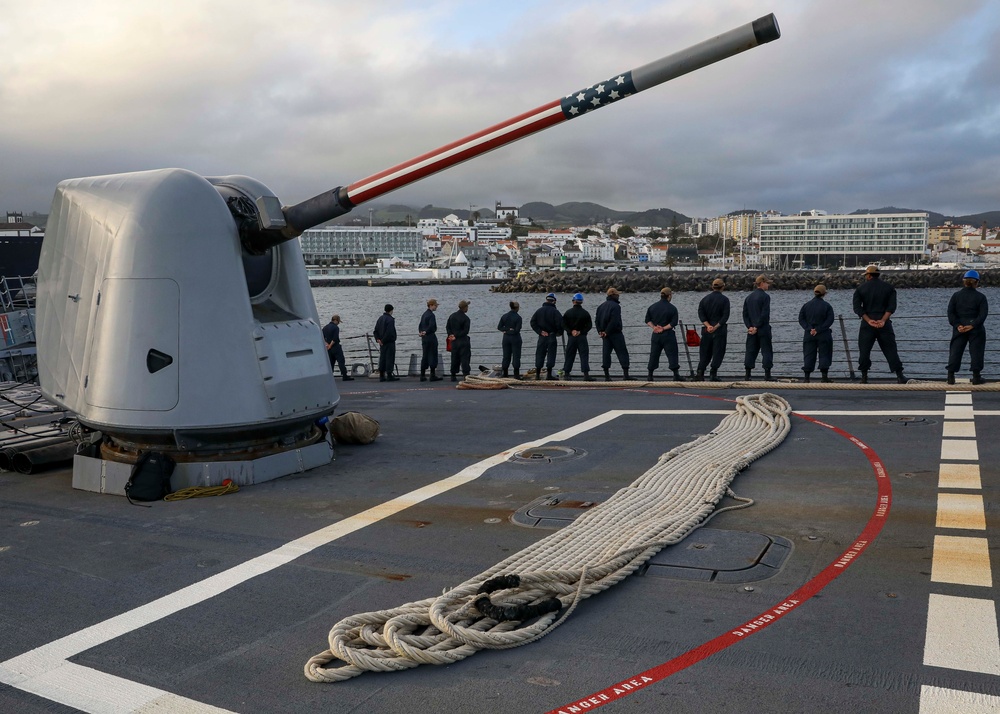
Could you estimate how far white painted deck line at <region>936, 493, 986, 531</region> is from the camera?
4.55 m

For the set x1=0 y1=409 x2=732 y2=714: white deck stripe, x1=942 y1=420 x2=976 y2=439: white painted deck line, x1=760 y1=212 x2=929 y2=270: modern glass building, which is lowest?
x1=0 y1=409 x2=732 y2=714: white deck stripe

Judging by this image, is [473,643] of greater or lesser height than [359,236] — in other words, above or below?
below

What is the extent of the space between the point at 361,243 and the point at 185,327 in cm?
13874

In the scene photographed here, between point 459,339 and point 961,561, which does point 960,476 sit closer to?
point 961,561

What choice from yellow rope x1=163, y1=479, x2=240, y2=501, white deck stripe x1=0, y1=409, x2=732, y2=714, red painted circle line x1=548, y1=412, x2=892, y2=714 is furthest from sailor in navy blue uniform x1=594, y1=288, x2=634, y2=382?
red painted circle line x1=548, y1=412, x2=892, y2=714

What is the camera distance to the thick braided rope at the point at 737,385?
9.85 metres

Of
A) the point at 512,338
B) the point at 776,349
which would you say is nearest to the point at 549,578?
the point at 512,338

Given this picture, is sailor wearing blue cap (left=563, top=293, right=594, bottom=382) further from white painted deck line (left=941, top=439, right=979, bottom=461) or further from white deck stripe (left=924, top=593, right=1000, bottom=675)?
white deck stripe (left=924, top=593, right=1000, bottom=675)

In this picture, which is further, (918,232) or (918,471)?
(918,232)

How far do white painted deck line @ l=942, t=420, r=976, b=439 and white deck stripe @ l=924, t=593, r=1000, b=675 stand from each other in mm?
3921

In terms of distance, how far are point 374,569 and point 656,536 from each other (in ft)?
5.03

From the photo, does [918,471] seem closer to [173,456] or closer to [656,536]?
[656,536]

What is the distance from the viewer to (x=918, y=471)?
A: 5.81 m

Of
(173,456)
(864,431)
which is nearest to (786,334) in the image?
(864,431)
